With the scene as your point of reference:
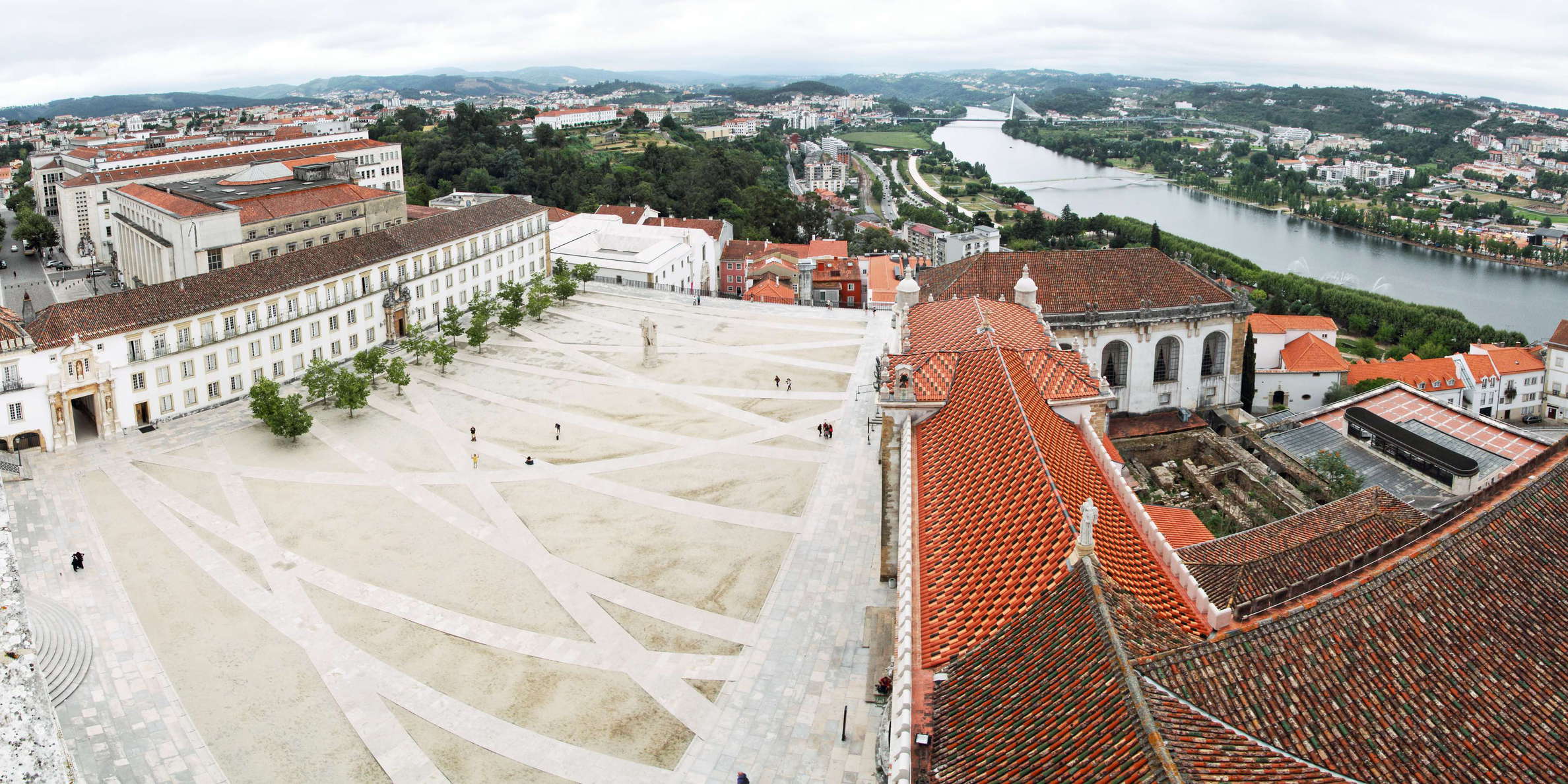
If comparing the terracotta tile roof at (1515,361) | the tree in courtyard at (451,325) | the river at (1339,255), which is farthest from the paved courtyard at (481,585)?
the river at (1339,255)

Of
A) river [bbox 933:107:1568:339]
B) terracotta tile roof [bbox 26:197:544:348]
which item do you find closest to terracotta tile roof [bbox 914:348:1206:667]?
terracotta tile roof [bbox 26:197:544:348]

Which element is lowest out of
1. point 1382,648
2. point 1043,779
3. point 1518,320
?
point 1518,320

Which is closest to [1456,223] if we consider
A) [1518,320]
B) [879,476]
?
[1518,320]

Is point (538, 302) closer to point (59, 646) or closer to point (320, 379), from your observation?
point (320, 379)

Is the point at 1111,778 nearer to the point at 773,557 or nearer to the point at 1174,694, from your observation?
the point at 1174,694

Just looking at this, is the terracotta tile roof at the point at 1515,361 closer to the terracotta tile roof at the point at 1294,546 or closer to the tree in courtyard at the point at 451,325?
the terracotta tile roof at the point at 1294,546

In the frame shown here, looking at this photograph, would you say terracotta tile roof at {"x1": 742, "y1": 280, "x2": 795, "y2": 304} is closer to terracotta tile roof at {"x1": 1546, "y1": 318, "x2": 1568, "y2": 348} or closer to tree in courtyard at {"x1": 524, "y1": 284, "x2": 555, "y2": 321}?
tree in courtyard at {"x1": 524, "y1": 284, "x2": 555, "y2": 321}
